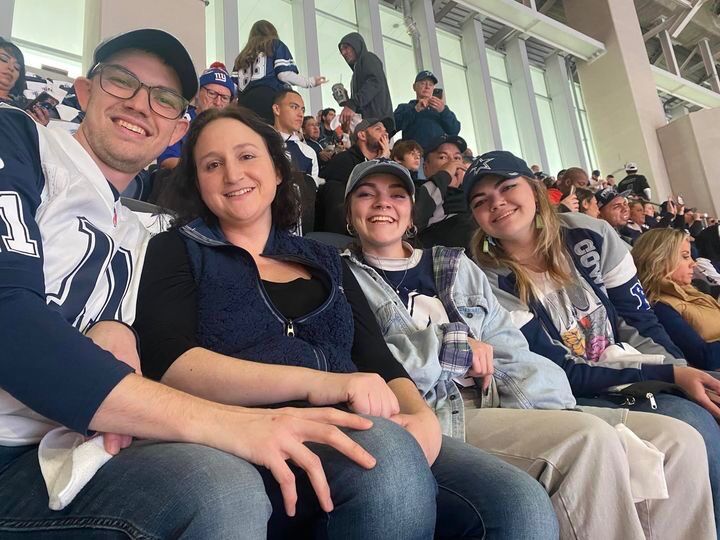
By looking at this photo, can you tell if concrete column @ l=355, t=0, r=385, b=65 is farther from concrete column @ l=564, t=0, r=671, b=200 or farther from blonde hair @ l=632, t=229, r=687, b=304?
blonde hair @ l=632, t=229, r=687, b=304

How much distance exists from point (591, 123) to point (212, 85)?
846 cm

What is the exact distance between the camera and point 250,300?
3.15 feet

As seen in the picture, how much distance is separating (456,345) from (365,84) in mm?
3445

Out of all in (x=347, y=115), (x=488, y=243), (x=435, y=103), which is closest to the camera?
(x=488, y=243)

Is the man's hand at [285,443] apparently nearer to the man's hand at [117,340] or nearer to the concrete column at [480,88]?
the man's hand at [117,340]

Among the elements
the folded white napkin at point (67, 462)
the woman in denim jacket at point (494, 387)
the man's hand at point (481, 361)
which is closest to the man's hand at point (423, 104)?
the woman in denim jacket at point (494, 387)

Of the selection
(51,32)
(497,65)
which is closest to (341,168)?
(51,32)

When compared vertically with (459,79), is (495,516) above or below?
below

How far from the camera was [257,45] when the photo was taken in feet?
10.5

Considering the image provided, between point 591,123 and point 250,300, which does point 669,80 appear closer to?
point 591,123

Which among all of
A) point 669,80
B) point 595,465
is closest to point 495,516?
point 595,465

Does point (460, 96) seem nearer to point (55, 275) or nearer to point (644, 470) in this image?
point (644, 470)

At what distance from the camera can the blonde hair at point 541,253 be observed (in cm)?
161

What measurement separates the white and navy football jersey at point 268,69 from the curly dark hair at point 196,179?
196cm
